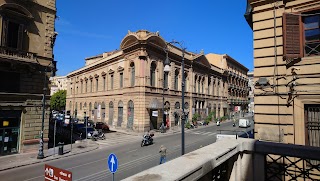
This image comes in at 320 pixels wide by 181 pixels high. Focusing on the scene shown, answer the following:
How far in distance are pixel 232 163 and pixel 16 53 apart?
20.7 m

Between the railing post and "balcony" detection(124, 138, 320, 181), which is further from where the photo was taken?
the railing post

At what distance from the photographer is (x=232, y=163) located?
6090 millimetres

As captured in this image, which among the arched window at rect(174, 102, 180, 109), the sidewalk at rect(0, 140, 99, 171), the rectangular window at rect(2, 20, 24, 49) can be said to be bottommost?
the sidewalk at rect(0, 140, 99, 171)

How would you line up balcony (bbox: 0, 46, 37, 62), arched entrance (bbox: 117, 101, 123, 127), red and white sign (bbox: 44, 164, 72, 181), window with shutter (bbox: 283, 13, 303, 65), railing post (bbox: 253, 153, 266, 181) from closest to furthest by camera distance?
red and white sign (bbox: 44, 164, 72, 181)
railing post (bbox: 253, 153, 266, 181)
window with shutter (bbox: 283, 13, 303, 65)
balcony (bbox: 0, 46, 37, 62)
arched entrance (bbox: 117, 101, 123, 127)

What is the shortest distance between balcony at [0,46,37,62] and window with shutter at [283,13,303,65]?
20192 mm

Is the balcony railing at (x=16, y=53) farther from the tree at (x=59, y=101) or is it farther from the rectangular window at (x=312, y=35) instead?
the tree at (x=59, y=101)

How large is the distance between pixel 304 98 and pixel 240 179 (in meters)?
3.92

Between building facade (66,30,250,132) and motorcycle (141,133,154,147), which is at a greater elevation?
building facade (66,30,250,132)

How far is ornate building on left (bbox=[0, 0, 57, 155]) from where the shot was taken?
1947 centimetres

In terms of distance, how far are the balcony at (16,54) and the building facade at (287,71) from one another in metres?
19.2

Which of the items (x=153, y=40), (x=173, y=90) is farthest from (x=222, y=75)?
(x=153, y=40)

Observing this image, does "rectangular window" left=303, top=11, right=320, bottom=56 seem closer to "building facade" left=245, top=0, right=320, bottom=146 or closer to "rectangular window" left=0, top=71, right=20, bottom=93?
"building facade" left=245, top=0, right=320, bottom=146

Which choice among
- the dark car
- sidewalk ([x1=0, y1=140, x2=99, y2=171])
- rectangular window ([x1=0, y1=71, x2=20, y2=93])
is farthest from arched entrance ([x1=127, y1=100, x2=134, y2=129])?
rectangular window ([x1=0, y1=71, x2=20, y2=93])

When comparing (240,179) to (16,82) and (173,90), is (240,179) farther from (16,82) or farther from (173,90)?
(173,90)
